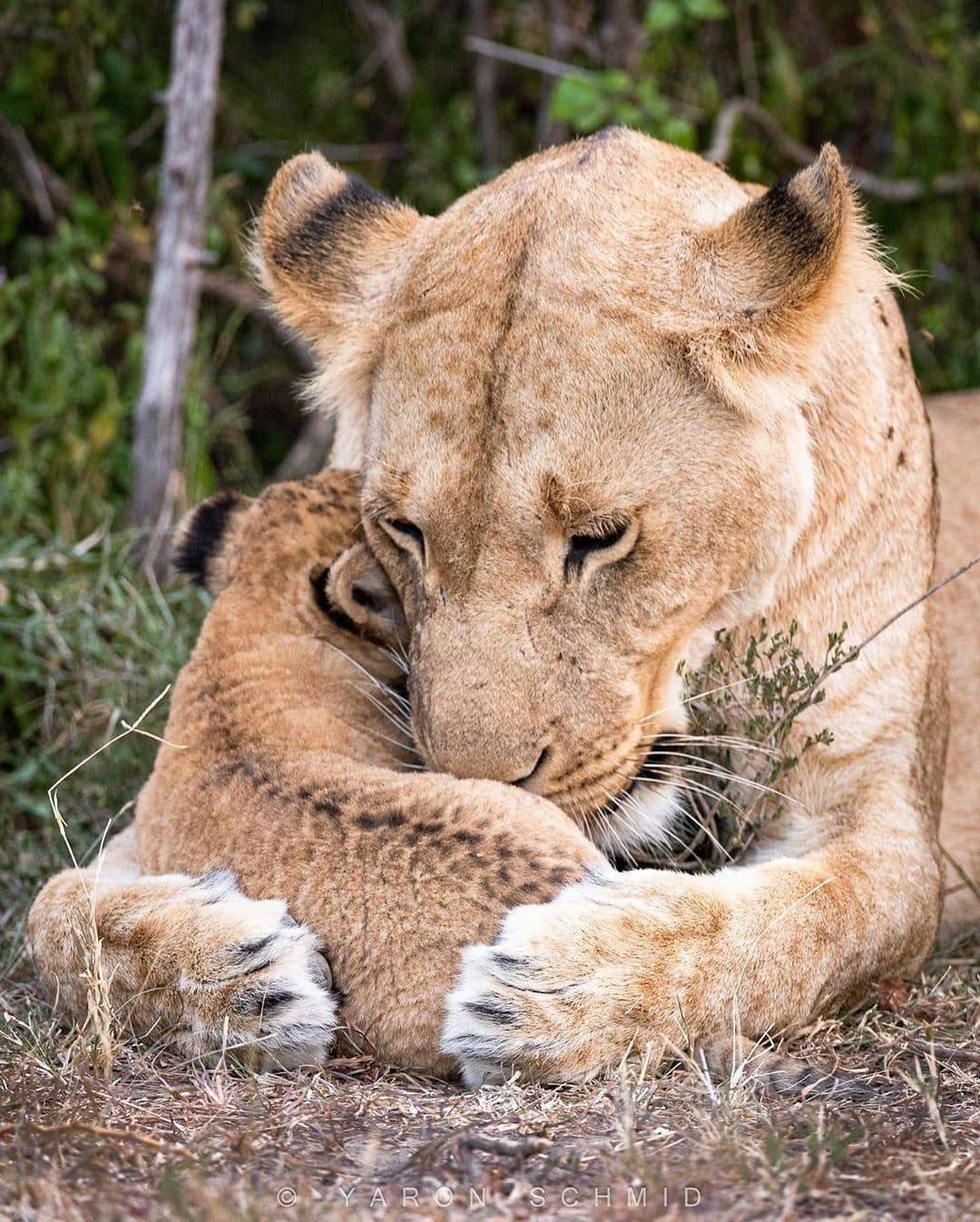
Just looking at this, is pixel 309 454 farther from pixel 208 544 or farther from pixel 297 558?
pixel 297 558

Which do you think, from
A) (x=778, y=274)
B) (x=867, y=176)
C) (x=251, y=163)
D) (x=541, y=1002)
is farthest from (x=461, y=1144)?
(x=251, y=163)

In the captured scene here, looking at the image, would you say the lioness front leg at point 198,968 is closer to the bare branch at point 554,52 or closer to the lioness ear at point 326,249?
the lioness ear at point 326,249

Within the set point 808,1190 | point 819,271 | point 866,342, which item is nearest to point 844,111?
point 866,342

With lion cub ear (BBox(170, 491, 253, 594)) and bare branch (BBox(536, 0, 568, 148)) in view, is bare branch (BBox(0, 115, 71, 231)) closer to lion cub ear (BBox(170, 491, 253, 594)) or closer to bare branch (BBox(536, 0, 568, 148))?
bare branch (BBox(536, 0, 568, 148))

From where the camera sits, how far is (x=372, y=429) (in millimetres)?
3387

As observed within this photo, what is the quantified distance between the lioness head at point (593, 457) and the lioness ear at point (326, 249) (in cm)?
26

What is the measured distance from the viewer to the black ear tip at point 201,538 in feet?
12.1

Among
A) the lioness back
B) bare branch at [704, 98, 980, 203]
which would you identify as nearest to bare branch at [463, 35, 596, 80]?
bare branch at [704, 98, 980, 203]

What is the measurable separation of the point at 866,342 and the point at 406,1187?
6.99ft

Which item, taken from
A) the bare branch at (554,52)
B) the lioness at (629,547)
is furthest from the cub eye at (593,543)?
the bare branch at (554,52)

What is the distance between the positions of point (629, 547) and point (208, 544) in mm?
1105

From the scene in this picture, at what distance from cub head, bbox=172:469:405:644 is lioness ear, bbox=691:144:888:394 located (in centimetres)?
87

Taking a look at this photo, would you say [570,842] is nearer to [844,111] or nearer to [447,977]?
[447,977]

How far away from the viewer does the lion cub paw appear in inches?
107
